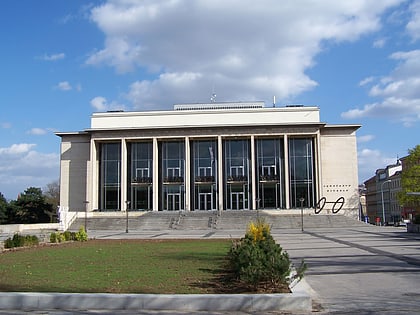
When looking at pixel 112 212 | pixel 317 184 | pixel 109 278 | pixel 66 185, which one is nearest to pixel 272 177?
pixel 317 184

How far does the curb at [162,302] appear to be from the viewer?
8.95 m

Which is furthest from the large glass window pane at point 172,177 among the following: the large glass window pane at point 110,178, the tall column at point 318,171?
the tall column at point 318,171

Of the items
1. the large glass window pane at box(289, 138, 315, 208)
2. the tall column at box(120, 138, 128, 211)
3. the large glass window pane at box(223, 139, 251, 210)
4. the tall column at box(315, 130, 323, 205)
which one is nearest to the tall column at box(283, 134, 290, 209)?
the large glass window pane at box(289, 138, 315, 208)

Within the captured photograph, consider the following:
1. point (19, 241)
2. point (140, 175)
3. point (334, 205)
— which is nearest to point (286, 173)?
point (334, 205)

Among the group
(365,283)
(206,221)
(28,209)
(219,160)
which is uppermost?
(219,160)

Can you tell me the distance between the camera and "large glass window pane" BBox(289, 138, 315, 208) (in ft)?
219

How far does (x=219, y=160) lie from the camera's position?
67.9 meters

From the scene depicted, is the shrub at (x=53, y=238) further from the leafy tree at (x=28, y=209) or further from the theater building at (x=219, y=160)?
the leafy tree at (x=28, y=209)

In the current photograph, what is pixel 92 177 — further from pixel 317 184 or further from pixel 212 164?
pixel 317 184

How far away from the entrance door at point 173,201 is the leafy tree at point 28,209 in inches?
744

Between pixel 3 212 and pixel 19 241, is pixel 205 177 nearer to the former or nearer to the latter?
pixel 3 212

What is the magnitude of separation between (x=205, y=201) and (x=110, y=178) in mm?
14221

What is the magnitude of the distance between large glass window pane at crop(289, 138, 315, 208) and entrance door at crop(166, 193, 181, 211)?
16109mm

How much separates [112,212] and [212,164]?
51.1ft
